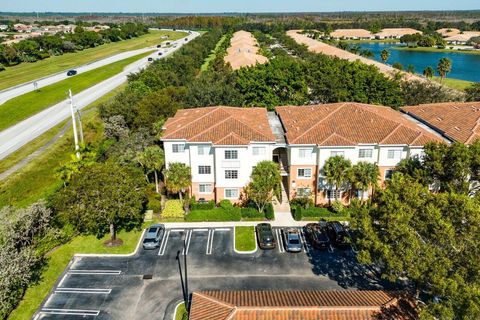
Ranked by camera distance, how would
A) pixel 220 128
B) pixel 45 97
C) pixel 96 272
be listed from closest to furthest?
pixel 96 272, pixel 220 128, pixel 45 97

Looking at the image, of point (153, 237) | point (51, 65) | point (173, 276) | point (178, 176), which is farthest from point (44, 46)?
point (173, 276)

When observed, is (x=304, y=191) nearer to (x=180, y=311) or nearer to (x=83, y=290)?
(x=180, y=311)

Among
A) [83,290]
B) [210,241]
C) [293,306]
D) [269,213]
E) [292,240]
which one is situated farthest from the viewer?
[269,213]

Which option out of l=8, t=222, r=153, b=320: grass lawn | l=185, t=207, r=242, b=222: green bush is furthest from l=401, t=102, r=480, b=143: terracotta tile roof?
l=8, t=222, r=153, b=320: grass lawn

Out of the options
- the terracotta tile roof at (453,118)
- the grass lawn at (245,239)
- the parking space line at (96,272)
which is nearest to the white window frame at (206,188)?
the grass lawn at (245,239)

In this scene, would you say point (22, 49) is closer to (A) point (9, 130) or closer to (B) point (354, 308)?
(A) point (9, 130)

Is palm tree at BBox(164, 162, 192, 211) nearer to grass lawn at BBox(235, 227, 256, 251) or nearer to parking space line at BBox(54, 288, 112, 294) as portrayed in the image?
grass lawn at BBox(235, 227, 256, 251)

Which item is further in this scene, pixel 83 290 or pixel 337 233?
pixel 337 233
